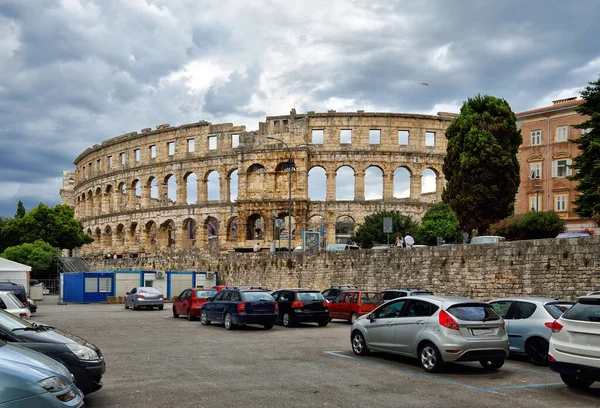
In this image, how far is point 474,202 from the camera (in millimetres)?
36125

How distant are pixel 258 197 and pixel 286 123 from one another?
25.4 feet

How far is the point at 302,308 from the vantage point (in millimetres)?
21094

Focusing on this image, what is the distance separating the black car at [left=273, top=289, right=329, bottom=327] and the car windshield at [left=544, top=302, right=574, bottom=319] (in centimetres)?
995

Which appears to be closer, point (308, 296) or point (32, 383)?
point (32, 383)

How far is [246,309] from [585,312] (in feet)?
39.7

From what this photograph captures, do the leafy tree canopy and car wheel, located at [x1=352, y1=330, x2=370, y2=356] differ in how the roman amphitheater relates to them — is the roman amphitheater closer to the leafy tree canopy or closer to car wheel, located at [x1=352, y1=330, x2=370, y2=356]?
the leafy tree canopy

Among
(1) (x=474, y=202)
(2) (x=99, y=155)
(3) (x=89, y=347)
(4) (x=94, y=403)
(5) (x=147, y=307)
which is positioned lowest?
(5) (x=147, y=307)

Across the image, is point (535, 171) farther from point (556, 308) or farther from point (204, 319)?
point (556, 308)

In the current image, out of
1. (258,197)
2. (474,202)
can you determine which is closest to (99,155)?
(258,197)

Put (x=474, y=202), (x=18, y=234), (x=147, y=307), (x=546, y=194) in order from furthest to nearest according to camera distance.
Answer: (x=18, y=234) → (x=546, y=194) → (x=474, y=202) → (x=147, y=307)

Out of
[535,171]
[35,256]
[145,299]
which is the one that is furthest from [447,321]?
[35,256]

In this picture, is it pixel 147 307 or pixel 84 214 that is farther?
pixel 84 214

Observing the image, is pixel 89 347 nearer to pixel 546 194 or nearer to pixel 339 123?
pixel 546 194

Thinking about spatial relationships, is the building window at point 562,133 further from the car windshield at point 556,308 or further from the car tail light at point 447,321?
the car tail light at point 447,321
